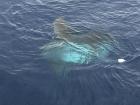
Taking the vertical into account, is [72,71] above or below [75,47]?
below

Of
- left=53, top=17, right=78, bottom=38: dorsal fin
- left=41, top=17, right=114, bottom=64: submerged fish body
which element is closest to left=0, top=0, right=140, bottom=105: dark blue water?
left=53, top=17, right=78, bottom=38: dorsal fin

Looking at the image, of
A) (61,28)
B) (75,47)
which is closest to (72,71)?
(75,47)

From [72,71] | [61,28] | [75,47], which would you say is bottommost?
[72,71]

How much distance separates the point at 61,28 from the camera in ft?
68.0

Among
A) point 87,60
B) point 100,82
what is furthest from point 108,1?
point 100,82

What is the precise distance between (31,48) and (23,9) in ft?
15.8

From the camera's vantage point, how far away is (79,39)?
19656 millimetres

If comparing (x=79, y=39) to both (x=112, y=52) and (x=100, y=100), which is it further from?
(x=100, y=100)

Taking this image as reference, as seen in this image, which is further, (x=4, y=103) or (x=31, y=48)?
(x=31, y=48)

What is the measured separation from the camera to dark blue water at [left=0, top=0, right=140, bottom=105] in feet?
51.4

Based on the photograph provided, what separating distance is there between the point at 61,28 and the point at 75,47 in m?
2.30

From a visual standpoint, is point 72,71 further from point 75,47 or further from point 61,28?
point 61,28

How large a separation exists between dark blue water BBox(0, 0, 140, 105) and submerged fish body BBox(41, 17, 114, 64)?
0.52 meters

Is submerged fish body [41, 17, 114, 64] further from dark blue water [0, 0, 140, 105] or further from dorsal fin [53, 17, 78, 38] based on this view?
dark blue water [0, 0, 140, 105]
